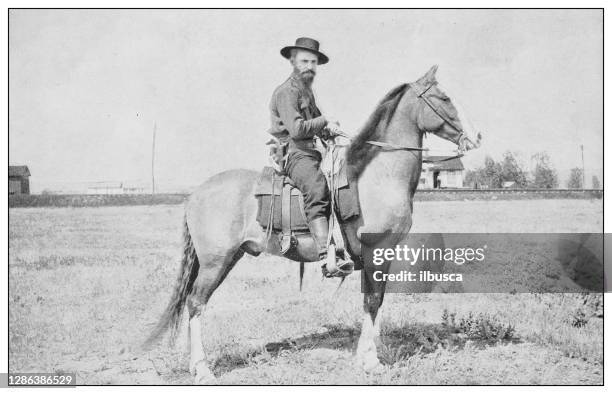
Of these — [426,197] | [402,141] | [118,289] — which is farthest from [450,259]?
[426,197]

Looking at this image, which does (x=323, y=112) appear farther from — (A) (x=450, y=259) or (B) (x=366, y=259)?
(A) (x=450, y=259)

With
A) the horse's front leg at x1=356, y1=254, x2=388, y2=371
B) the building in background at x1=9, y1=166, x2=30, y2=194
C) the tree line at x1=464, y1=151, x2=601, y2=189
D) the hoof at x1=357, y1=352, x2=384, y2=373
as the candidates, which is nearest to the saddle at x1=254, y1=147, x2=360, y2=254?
the horse's front leg at x1=356, y1=254, x2=388, y2=371

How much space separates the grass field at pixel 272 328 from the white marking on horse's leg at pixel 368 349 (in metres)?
0.12

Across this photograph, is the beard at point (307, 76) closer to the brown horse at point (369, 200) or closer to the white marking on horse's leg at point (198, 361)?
the brown horse at point (369, 200)

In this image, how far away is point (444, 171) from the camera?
14805mm

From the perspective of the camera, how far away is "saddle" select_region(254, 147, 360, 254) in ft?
16.9

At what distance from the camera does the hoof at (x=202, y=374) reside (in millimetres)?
5105

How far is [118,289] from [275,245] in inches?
173

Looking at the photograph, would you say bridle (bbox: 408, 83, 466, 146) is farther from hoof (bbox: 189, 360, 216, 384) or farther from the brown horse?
hoof (bbox: 189, 360, 216, 384)

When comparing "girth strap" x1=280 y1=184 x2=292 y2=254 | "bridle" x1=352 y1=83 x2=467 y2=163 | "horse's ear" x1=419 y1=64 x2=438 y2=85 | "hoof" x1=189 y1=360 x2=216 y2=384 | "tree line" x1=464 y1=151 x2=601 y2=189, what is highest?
"horse's ear" x1=419 y1=64 x2=438 y2=85

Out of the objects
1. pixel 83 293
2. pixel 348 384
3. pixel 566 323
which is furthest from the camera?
pixel 83 293

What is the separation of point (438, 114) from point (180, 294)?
368cm

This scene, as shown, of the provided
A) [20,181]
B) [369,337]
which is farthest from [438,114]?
[20,181]

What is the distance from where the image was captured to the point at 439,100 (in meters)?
5.16
